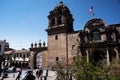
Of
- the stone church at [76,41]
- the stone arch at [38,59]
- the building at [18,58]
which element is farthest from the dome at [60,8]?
the building at [18,58]

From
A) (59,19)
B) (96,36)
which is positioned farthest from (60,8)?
(96,36)

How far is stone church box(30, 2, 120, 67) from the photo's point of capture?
24.1 meters

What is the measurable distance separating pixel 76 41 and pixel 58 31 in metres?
5.02

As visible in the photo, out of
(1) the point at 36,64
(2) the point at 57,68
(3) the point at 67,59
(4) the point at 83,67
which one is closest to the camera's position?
(4) the point at 83,67

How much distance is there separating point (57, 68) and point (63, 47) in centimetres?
1897

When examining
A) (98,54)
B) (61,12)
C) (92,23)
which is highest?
(61,12)

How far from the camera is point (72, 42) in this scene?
91.7 ft

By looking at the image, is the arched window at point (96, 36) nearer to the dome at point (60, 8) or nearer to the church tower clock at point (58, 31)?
the church tower clock at point (58, 31)

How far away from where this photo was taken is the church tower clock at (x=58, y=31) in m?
28.9

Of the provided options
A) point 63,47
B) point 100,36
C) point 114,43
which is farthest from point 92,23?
point 63,47

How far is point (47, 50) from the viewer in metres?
31.1

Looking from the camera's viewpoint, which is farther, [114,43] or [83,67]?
[114,43]

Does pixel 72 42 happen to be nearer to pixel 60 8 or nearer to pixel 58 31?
pixel 58 31

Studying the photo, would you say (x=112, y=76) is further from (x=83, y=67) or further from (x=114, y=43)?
(x=114, y=43)
